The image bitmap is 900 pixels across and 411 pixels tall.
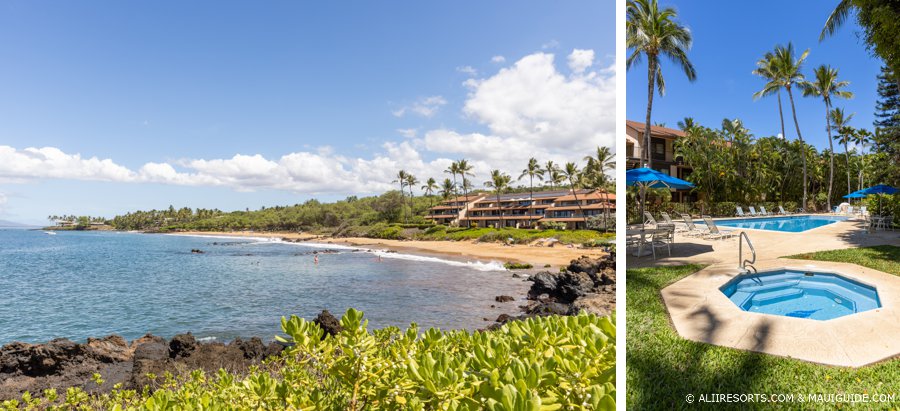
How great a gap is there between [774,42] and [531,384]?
2.66 metres

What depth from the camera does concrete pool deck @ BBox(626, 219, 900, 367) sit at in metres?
2.55

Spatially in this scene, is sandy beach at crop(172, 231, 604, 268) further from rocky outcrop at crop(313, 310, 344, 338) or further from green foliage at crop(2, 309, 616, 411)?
green foliage at crop(2, 309, 616, 411)

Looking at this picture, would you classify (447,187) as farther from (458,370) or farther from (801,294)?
(458,370)

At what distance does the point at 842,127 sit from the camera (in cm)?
305

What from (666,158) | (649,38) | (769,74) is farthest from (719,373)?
(666,158)

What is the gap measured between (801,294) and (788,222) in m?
3.36

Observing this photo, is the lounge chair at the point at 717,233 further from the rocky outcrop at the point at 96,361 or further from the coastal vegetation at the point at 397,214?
the coastal vegetation at the point at 397,214

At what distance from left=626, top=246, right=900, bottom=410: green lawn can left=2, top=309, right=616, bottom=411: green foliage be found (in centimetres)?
98

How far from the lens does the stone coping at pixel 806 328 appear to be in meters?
2.52

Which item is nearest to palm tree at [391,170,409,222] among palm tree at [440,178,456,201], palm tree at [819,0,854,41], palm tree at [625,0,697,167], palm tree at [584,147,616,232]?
palm tree at [440,178,456,201]

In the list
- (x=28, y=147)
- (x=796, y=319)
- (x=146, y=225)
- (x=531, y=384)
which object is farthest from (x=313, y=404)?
(x=146, y=225)

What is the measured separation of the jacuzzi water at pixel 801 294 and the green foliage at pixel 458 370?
220 cm

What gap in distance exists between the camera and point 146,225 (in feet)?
360

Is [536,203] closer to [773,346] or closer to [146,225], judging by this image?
[773,346]
